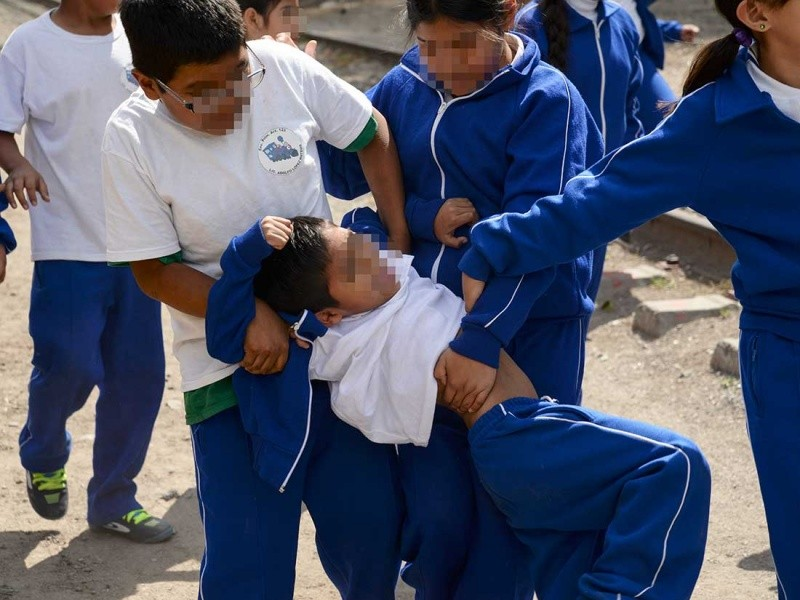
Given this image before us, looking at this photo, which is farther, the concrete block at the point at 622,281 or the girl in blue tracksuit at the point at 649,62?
the concrete block at the point at 622,281

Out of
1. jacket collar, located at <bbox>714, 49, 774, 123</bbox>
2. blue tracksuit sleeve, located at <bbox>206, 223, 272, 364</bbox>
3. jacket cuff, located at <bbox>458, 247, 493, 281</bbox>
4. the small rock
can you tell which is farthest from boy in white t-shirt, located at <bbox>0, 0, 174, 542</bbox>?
jacket collar, located at <bbox>714, 49, 774, 123</bbox>

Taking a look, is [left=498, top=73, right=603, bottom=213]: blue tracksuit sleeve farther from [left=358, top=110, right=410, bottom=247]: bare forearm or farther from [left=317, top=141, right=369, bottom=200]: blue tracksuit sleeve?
[left=317, top=141, right=369, bottom=200]: blue tracksuit sleeve

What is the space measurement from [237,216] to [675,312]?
3957mm

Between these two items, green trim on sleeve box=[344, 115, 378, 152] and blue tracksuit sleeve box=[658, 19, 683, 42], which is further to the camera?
blue tracksuit sleeve box=[658, 19, 683, 42]

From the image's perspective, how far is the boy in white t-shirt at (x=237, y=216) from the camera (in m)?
2.85

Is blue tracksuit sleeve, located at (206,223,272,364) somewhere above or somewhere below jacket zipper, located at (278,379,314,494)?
above

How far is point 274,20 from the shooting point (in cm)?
416

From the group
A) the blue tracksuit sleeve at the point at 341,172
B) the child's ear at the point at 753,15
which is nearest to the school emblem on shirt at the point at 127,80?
the blue tracksuit sleeve at the point at 341,172

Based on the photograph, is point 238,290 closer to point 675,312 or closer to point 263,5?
point 263,5

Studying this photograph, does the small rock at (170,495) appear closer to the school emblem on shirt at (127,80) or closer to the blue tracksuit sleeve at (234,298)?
the school emblem on shirt at (127,80)

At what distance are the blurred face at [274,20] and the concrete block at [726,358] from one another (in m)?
2.76

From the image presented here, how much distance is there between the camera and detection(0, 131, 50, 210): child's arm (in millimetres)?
3930

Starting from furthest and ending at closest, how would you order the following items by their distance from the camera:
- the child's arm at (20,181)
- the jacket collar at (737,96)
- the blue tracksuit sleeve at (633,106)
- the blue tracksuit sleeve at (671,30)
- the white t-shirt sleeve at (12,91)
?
the blue tracksuit sleeve at (671,30), the blue tracksuit sleeve at (633,106), the white t-shirt sleeve at (12,91), the child's arm at (20,181), the jacket collar at (737,96)

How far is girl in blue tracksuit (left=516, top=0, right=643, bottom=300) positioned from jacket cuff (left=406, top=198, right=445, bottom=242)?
1.83 metres
